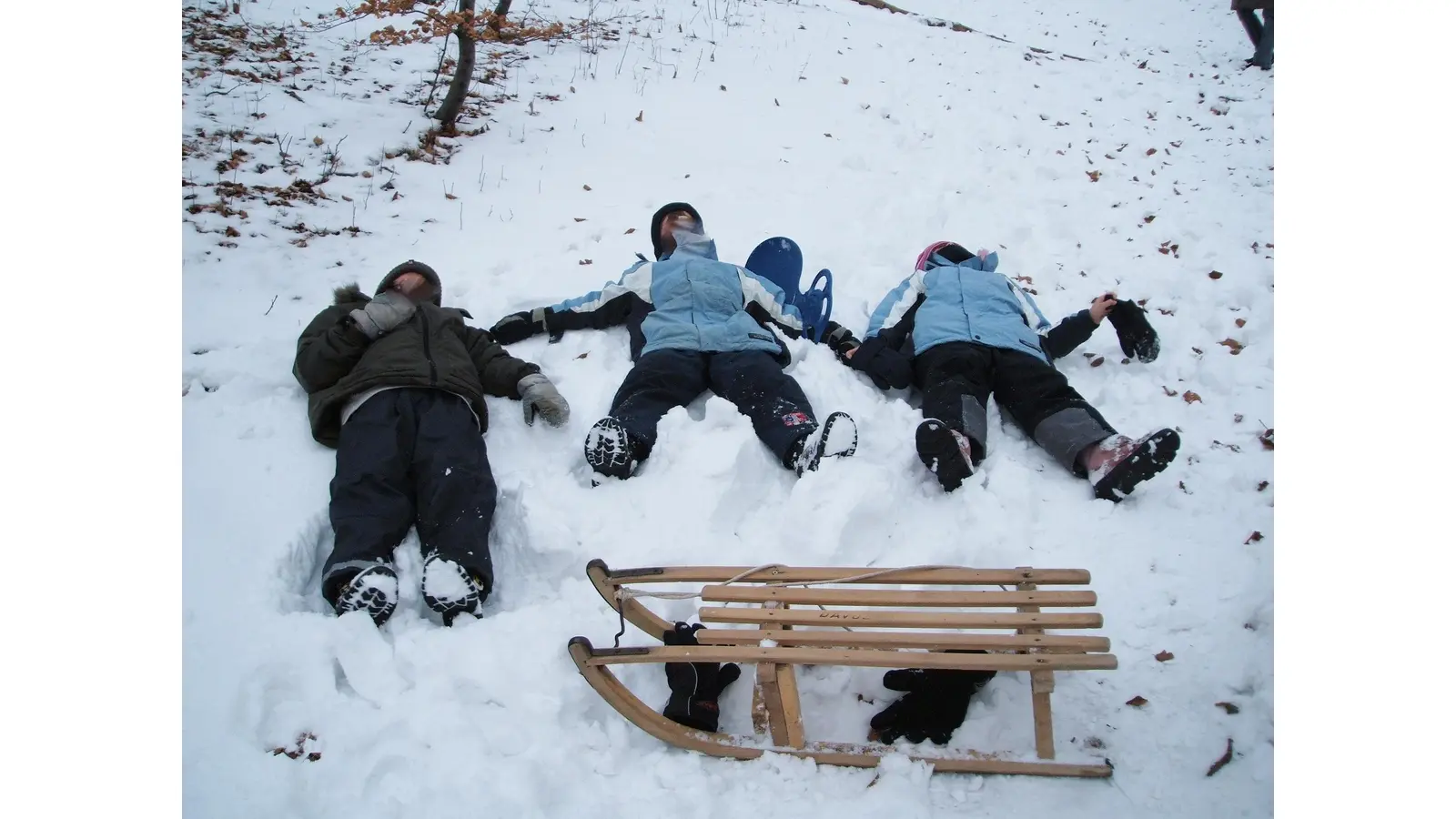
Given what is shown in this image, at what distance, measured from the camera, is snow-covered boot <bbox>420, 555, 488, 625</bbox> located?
Answer: 2.69 meters

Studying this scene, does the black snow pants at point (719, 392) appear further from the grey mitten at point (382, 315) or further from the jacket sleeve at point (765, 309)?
the grey mitten at point (382, 315)

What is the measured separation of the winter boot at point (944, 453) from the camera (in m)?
3.22

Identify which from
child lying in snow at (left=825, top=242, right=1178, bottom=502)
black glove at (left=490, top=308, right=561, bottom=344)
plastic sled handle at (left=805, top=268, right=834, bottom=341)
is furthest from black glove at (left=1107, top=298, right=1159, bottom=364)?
black glove at (left=490, top=308, right=561, bottom=344)

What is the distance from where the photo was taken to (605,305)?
4.34m

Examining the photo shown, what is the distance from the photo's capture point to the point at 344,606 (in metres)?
2.61

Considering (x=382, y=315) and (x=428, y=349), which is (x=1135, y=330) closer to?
(x=428, y=349)

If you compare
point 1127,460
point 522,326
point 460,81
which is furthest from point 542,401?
point 460,81

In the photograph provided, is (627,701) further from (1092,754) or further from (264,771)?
(1092,754)

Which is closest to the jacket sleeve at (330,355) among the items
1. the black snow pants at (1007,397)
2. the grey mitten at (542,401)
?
the grey mitten at (542,401)

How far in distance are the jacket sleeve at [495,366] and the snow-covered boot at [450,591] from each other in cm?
116

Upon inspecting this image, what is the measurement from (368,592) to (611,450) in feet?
3.44

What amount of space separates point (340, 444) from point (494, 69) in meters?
6.06

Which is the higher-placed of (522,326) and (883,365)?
(883,365)

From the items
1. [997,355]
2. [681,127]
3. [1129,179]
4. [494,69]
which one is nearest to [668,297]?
[997,355]
